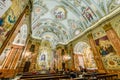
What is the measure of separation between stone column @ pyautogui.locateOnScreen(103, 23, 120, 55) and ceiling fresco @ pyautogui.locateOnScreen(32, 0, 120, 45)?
4.00 ft

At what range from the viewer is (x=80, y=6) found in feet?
32.1

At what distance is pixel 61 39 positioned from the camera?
605 inches

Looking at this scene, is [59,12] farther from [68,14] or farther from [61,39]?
[61,39]

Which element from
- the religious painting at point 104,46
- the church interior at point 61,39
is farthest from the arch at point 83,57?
the religious painting at point 104,46

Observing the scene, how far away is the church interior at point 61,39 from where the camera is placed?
454 centimetres

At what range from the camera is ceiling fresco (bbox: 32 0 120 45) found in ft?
27.6

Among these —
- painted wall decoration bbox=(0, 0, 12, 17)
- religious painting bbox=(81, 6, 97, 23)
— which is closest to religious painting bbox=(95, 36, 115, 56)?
religious painting bbox=(81, 6, 97, 23)

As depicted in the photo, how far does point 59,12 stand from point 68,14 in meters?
1.18

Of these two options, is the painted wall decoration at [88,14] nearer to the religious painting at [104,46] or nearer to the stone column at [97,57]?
the stone column at [97,57]

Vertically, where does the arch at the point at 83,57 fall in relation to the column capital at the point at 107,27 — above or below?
below

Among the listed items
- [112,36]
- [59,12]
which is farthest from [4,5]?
[59,12]

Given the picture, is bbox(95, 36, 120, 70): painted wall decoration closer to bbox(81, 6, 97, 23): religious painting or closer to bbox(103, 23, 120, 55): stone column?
bbox(103, 23, 120, 55): stone column

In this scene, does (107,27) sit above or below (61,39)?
below

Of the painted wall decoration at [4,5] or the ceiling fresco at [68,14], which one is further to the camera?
the ceiling fresco at [68,14]
